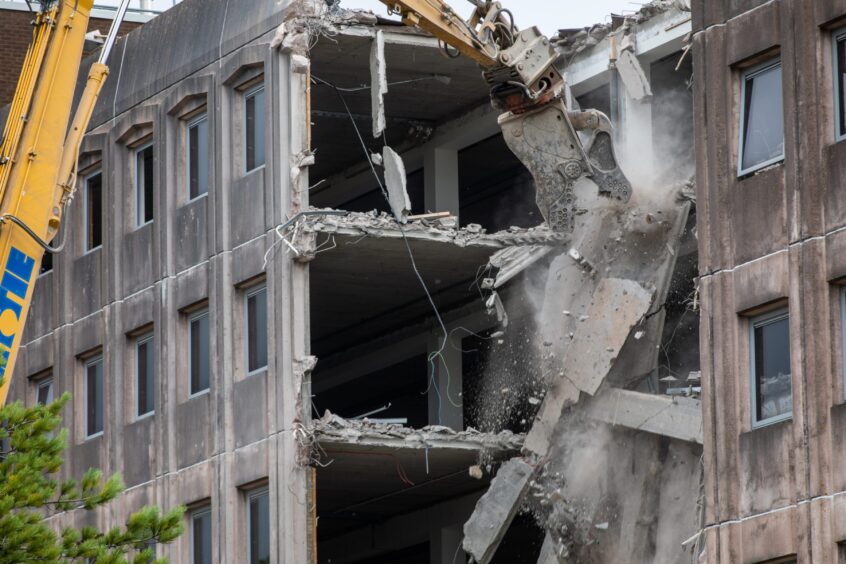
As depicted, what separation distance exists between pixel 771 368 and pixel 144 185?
17.0 m

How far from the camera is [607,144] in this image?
3766 cm

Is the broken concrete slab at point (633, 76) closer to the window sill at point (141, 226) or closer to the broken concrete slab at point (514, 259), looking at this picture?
the broken concrete slab at point (514, 259)

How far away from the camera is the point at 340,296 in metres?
43.4

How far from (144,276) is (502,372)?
6.99m

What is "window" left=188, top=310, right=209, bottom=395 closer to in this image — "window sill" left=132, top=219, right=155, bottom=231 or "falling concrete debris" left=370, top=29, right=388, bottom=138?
"window sill" left=132, top=219, right=155, bottom=231

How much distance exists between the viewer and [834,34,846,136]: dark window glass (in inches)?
1145

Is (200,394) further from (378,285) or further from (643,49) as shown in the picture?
(643,49)

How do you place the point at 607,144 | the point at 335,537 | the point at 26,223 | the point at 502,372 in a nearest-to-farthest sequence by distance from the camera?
the point at 26,223 < the point at 607,144 < the point at 502,372 < the point at 335,537

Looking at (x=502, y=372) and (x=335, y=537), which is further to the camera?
(x=335, y=537)

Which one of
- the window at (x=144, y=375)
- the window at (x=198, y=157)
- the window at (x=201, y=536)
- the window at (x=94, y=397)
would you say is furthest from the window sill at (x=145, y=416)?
the window at (x=198, y=157)

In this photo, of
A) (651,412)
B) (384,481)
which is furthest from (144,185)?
(651,412)

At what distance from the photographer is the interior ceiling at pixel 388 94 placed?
4041 cm

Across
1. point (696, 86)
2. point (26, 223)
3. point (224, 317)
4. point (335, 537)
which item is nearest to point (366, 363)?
point (335, 537)

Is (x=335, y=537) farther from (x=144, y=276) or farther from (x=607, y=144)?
(x=607, y=144)
